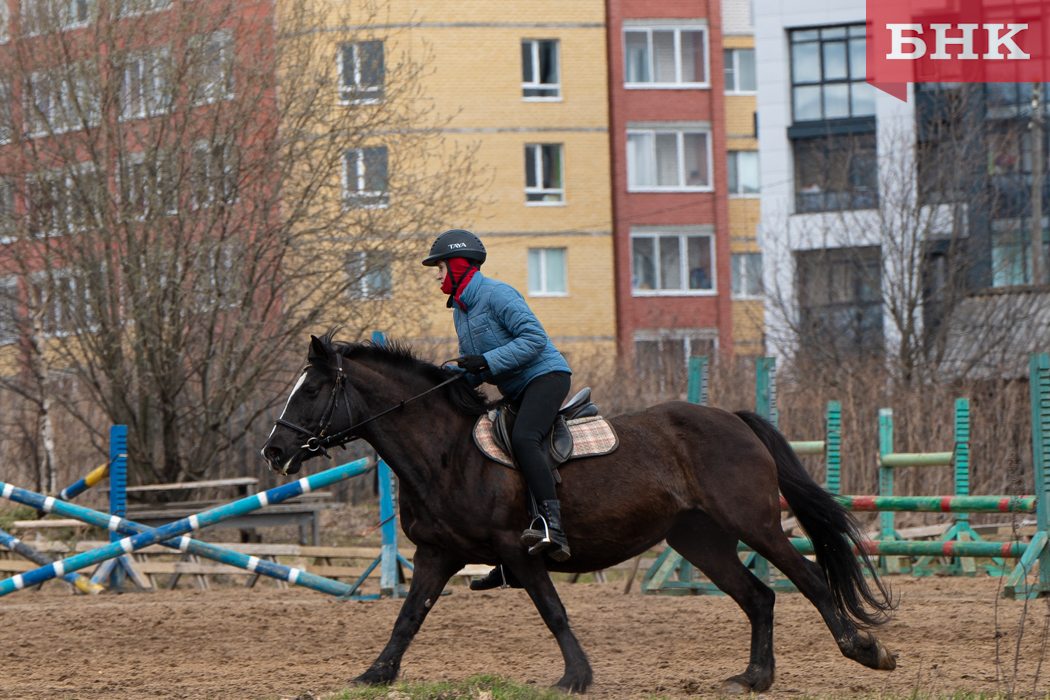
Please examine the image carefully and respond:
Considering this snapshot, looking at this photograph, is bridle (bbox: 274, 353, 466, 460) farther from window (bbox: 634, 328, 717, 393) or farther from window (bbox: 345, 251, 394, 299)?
window (bbox: 634, 328, 717, 393)

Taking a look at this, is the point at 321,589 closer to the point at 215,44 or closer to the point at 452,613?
the point at 452,613

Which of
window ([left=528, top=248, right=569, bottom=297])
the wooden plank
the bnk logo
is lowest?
the wooden plank

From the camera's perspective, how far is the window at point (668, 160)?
118ft

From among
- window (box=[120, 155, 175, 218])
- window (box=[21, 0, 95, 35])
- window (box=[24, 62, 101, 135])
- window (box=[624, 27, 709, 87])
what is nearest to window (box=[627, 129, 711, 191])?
window (box=[624, 27, 709, 87])

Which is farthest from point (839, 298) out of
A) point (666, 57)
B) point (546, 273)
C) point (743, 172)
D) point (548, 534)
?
point (548, 534)

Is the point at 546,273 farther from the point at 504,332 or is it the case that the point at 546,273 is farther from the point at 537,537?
the point at 537,537

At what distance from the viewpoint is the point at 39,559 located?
10914 millimetres

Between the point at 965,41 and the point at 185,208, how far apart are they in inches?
781

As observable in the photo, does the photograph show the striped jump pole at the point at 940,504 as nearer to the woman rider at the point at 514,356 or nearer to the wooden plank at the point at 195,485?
the woman rider at the point at 514,356

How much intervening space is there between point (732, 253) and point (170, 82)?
25.9m

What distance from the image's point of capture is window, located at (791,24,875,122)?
31109mm

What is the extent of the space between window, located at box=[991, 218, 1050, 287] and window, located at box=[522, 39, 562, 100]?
46.9ft

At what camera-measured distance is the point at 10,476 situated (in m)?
18.4

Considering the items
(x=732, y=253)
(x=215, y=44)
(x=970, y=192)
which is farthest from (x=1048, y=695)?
(x=732, y=253)
